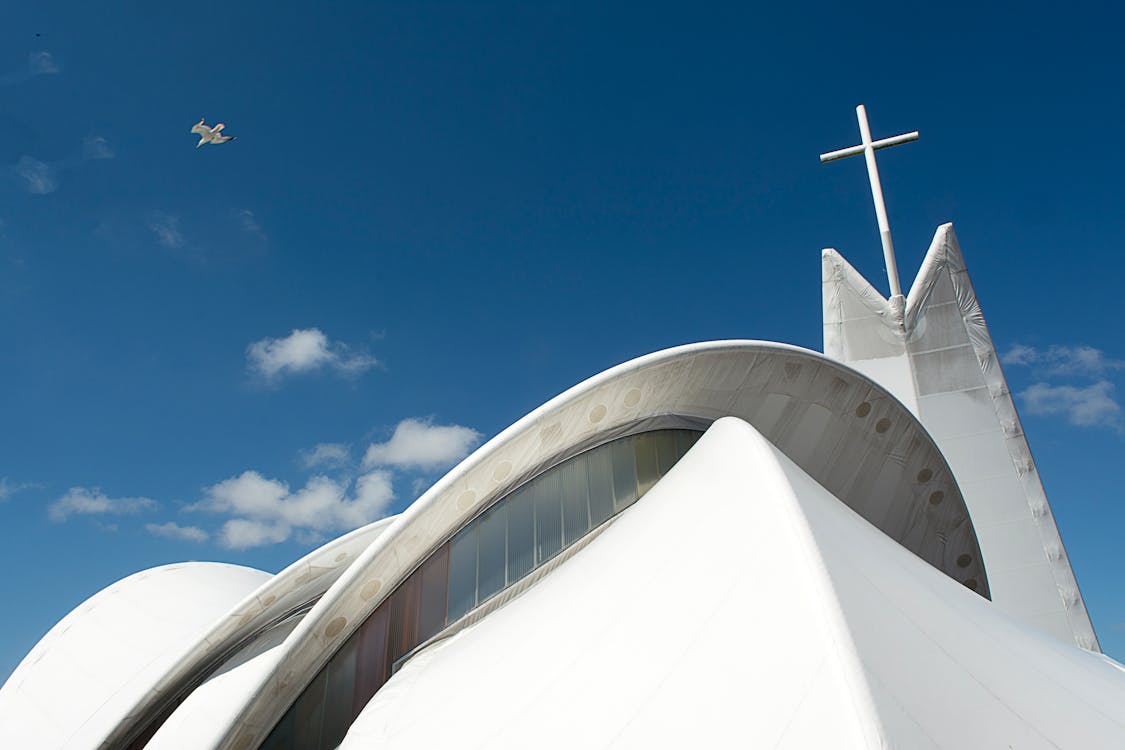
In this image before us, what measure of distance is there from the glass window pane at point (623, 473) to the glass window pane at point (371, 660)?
11.0 ft

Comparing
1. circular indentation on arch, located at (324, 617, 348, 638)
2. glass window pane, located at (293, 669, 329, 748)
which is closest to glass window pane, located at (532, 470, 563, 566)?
circular indentation on arch, located at (324, 617, 348, 638)

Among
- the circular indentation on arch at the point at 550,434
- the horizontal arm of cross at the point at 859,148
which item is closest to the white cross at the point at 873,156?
the horizontal arm of cross at the point at 859,148

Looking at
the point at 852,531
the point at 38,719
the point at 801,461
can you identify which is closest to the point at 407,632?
the point at 852,531

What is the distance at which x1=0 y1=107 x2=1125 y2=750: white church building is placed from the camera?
423cm

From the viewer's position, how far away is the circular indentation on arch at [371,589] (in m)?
7.93

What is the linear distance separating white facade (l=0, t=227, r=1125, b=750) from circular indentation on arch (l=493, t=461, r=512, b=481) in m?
0.02

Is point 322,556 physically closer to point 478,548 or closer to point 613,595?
point 478,548

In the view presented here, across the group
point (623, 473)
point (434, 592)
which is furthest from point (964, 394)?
point (434, 592)

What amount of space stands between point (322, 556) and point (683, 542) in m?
6.77

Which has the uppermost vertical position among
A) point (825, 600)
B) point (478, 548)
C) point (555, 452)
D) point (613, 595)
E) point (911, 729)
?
point (555, 452)

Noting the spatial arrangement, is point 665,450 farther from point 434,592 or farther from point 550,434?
point 434,592

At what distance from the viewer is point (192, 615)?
43.8 ft

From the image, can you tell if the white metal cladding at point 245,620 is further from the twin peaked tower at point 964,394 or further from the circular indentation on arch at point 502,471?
the twin peaked tower at point 964,394

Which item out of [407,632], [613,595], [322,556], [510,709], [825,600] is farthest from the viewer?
[322,556]
